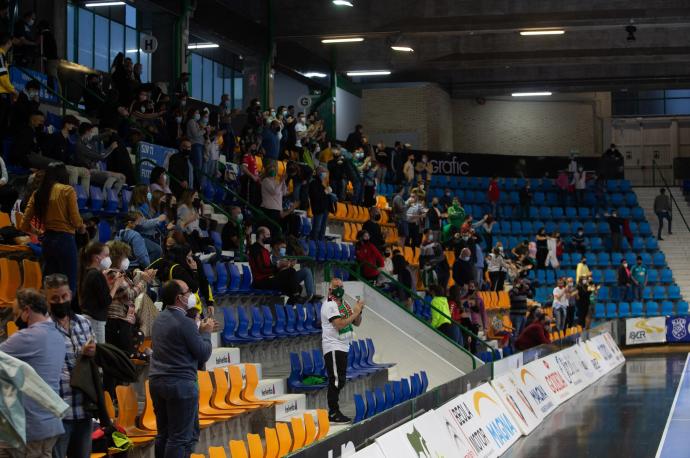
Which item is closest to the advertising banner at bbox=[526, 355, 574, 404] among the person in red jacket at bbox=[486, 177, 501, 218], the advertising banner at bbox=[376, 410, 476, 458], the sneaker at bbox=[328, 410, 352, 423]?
the sneaker at bbox=[328, 410, 352, 423]

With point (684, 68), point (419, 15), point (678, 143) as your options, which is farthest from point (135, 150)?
point (678, 143)

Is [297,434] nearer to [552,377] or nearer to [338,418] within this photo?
[338,418]

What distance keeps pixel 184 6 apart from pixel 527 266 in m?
9.93

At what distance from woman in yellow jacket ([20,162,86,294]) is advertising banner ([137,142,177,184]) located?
21.3 ft

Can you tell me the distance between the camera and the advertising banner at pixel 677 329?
95.6ft

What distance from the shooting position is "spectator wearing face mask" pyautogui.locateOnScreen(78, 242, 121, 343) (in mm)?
7590

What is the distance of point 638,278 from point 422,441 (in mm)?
22966

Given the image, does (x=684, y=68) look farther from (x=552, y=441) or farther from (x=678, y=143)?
(x=552, y=441)

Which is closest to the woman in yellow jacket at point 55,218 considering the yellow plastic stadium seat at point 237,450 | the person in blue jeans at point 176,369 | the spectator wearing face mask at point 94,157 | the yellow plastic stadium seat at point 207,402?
the yellow plastic stadium seat at point 207,402

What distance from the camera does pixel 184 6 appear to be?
75.0 ft

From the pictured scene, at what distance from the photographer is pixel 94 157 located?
13438 millimetres

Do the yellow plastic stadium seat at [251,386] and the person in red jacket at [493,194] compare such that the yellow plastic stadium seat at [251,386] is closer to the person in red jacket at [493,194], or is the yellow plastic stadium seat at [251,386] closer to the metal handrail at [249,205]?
the metal handrail at [249,205]

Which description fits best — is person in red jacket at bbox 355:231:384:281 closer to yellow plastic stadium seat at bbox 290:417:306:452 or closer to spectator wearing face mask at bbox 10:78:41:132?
spectator wearing face mask at bbox 10:78:41:132

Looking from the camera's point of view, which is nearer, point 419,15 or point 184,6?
point 184,6
